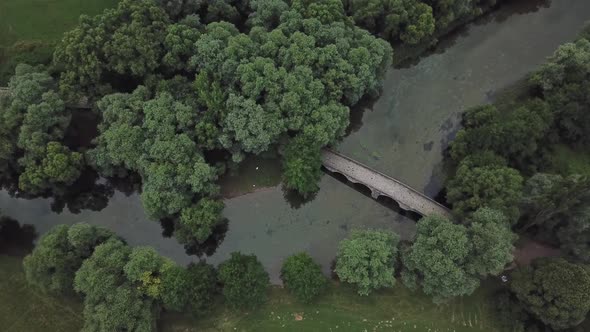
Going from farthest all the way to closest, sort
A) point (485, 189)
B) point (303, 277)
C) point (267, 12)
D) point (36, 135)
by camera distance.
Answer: point (267, 12) → point (36, 135) → point (485, 189) → point (303, 277)

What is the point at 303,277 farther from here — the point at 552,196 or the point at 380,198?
the point at 552,196

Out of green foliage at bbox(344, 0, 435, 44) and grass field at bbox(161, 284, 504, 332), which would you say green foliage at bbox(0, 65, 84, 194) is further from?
green foliage at bbox(344, 0, 435, 44)

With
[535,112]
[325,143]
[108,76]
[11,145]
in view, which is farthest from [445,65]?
[11,145]

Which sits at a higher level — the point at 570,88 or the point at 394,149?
the point at 570,88

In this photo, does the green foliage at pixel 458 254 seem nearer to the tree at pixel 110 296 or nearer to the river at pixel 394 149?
the river at pixel 394 149

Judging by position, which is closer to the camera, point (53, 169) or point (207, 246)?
point (53, 169)

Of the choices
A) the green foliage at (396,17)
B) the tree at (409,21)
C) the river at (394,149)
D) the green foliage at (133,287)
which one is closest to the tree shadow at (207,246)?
the river at (394,149)

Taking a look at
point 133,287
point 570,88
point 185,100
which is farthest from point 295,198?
point 570,88
